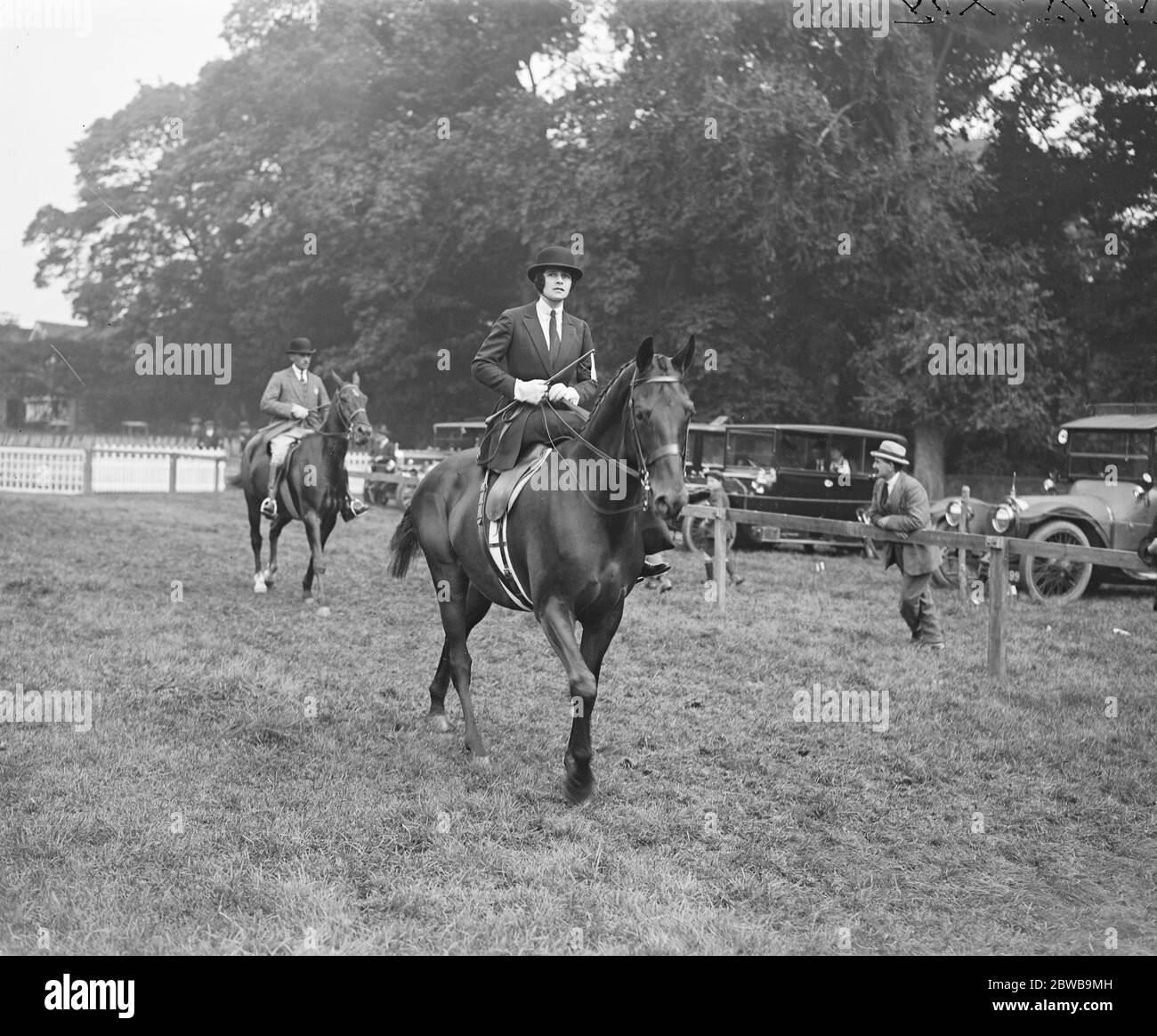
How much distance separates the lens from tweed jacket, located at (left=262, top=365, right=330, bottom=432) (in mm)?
13758

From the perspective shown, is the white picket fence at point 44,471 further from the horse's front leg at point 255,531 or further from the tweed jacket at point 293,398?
the tweed jacket at point 293,398

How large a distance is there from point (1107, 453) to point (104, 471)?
75.7 feet

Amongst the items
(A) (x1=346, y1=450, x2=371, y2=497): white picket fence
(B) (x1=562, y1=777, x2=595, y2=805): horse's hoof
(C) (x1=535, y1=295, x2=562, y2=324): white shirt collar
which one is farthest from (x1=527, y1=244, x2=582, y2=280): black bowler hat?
(A) (x1=346, y1=450, x2=371, y2=497): white picket fence

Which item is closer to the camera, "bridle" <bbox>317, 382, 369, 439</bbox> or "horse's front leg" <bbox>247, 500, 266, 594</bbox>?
"bridle" <bbox>317, 382, 369, 439</bbox>

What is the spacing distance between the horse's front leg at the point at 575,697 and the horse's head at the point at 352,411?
22.3ft

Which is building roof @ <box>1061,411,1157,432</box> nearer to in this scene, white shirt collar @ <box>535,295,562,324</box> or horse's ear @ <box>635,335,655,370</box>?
white shirt collar @ <box>535,295,562,324</box>

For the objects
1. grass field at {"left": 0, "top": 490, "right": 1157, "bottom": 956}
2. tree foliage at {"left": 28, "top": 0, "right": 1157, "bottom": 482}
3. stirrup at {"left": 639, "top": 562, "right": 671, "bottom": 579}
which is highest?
tree foliage at {"left": 28, "top": 0, "right": 1157, "bottom": 482}

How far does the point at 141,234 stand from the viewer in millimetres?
48781

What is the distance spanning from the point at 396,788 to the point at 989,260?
24.6m

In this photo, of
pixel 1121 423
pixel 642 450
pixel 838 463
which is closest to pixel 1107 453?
pixel 1121 423

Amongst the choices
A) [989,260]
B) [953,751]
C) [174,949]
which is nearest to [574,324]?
[953,751]

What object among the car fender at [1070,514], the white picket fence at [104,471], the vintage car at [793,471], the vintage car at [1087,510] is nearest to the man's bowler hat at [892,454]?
the vintage car at [1087,510]

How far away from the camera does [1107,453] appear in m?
17.0

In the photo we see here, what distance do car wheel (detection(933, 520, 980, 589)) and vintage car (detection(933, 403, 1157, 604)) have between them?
3 centimetres
